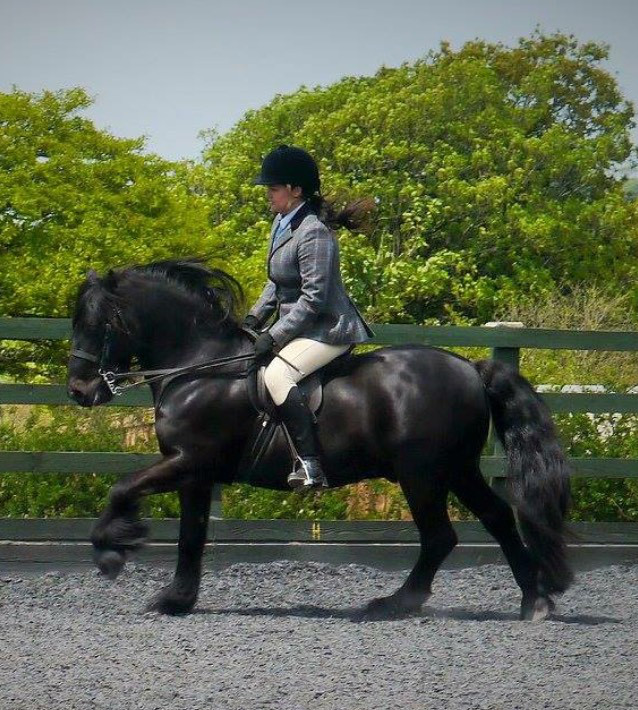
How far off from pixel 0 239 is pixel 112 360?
462 inches

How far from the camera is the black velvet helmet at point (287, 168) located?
243 inches

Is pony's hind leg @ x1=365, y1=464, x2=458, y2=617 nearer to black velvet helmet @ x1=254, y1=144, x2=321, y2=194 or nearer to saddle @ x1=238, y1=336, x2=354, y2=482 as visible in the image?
saddle @ x1=238, y1=336, x2=354, y2=482

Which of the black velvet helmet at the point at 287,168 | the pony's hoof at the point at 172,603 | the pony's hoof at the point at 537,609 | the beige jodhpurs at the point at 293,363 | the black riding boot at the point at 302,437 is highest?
the black velvet helmet at the point at 287,168

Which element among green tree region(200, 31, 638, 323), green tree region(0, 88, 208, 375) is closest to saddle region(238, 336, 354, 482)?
green tree region(0, 88, 208, 375)

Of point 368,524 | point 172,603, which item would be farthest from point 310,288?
point 368,524

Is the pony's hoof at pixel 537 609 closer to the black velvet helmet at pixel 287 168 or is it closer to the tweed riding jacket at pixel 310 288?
the tweed riding jacket at pixel 310 288

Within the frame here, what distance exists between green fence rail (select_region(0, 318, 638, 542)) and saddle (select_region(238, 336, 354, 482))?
1.30 metres

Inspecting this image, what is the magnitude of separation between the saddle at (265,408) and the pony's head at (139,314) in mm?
404

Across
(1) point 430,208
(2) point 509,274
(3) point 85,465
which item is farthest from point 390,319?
(3) point 85,465

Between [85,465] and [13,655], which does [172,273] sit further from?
[13,655]

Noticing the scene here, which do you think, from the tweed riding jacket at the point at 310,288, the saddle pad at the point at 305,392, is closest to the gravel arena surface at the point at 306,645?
the saddle pad at the point at 305,392

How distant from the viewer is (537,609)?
20.4ft

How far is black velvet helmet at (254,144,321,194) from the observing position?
6184mm

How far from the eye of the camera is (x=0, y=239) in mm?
17469
